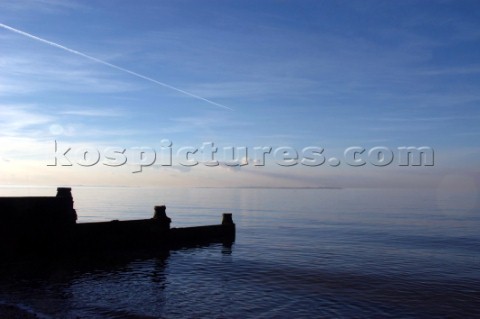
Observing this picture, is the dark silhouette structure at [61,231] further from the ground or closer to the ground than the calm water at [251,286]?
further from the ground

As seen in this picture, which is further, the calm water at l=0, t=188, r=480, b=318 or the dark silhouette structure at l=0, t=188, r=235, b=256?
the dark silhouette structure at l=0, t=188, r=235, b=256

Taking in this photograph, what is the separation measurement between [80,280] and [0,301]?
440 centimetres

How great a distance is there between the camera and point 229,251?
31.8m

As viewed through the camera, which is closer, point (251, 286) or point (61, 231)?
point (251, 286)

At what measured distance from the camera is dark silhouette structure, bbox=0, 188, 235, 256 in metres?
21.4

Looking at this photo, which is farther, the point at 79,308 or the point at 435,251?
the point at 435,251

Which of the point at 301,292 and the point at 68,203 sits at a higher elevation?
the point at 68,203

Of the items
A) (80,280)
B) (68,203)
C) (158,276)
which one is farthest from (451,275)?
(68,203)

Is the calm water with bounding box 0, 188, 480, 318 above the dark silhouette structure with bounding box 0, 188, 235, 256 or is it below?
below

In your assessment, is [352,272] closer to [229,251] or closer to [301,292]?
[301,292]

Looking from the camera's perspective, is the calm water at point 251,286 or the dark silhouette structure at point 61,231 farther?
the dark silhouette structure at point 61,231

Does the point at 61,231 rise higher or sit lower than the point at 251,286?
higher

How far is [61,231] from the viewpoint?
2323 centimetres

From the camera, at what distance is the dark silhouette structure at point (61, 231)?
21.4 metres
